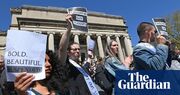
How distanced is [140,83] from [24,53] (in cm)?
198

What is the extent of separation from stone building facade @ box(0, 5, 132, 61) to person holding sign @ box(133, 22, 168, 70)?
151 feet

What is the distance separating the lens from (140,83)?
4383 millimetres

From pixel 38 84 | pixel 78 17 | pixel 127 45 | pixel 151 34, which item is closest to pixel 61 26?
pixel 127 45

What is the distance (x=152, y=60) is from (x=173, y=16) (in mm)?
43652

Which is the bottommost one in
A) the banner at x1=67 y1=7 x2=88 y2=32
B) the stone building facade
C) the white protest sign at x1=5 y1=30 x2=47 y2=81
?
the stone building facade

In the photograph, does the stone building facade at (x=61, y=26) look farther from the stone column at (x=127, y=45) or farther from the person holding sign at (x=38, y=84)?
the person holding sign at (x=38, y=84)

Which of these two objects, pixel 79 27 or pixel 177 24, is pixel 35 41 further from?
pixel 177 24

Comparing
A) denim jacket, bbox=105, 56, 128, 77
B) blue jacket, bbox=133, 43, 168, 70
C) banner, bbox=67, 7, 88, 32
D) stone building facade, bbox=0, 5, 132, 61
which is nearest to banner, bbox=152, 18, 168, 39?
denim jacket, bbox=105, 56, 128, 77

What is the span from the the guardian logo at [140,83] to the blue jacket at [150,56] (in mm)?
144

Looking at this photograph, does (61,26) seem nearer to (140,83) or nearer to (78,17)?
(78,17)

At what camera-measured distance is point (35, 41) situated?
2.86 metres

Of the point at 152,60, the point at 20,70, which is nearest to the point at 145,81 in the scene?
the point at 152,60

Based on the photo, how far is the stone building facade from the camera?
53656mm

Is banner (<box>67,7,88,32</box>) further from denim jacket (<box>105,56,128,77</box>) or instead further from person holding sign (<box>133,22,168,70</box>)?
person holding sign (<box>133,22,168,70</box>)
